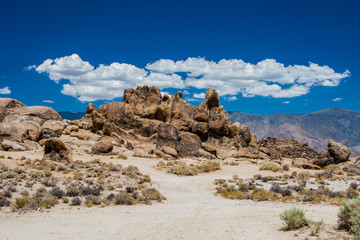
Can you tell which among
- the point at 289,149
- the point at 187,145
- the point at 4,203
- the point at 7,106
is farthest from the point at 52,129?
the point at 289,149

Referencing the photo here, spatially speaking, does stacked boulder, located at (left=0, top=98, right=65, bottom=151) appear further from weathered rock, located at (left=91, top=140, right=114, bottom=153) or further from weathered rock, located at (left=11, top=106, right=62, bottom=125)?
weathered rock, located at (left=91, top=140, right=114, bottom=153)

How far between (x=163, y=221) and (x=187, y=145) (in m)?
30.0

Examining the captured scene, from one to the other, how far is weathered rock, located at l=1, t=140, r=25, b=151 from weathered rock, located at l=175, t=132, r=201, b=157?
19602mm

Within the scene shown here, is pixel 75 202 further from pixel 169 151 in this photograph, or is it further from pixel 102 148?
pixel 169 151

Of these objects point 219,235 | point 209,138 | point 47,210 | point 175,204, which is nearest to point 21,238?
point 47,210

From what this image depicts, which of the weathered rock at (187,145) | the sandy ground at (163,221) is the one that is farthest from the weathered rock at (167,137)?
the sandy ground at (163,221)

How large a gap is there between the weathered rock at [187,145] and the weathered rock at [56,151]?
691 inches

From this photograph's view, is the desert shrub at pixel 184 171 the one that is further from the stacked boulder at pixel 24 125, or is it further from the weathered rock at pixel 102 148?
the stacked boulder at pixel 24 125

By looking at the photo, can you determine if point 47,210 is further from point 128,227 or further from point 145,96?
point 145,96

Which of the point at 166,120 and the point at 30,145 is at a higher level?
the point at 166,120

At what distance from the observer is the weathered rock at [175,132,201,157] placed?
1637 inches

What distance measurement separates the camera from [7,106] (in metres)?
49.8

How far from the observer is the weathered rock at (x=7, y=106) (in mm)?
48487

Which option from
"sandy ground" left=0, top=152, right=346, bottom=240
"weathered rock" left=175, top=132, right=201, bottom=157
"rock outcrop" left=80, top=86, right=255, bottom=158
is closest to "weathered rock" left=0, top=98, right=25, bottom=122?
"rock outcrop" left=80, top=86, right=255, bottom=158
